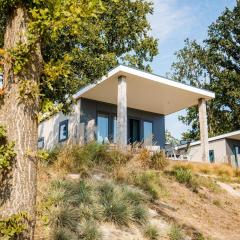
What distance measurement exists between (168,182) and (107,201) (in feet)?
11.7

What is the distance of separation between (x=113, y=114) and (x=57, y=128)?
3227 mm

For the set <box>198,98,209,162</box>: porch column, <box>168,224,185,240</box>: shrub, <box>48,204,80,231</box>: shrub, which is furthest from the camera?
<box>198,98,209,162</box>: porch column

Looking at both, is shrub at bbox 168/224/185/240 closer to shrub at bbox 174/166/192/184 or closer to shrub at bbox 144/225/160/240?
shrub at bbox 144/225/160/240

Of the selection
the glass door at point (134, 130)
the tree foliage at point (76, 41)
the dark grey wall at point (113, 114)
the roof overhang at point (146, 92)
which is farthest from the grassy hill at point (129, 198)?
the glass door at point (134, 130)

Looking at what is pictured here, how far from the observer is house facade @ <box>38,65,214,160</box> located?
49.9 feet

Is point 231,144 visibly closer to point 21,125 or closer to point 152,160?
point 152,160

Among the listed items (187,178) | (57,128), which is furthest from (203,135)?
(57,128)

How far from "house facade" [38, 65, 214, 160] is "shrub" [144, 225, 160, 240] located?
6916mm

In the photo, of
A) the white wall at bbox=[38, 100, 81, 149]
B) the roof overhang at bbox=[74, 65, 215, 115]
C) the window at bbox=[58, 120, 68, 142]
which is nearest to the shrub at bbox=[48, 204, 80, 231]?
the roof overhang at bbox=[74, 65, 215, 115]

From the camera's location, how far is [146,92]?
17.3 m

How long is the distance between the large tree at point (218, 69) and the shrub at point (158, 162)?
71.2 ft

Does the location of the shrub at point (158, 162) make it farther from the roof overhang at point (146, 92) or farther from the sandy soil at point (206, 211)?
the roof overhang at point (146, 92)

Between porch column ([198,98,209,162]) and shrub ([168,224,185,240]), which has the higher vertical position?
porch column ([198,98,209,162])

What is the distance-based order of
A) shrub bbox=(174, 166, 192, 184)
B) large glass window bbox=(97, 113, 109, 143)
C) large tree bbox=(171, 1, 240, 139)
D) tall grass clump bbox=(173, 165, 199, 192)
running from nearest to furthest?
tall grass clump bbox=(173, 165, 199, 192)
shrub bbox=(174, 166, 192, 184)
large glass window bbox=(97, 113, 109, 143)
large tree bbox=(171, 1, 240, 139)
